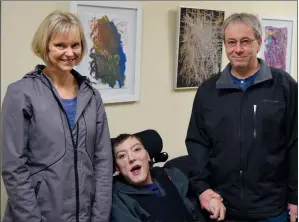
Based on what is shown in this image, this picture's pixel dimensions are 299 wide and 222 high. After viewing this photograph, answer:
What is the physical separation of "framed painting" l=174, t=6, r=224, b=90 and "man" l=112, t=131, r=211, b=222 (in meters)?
0.97

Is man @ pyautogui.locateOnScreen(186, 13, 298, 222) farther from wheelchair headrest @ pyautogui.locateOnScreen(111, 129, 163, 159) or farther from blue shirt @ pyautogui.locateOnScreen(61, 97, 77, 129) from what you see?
blue shirt @ pyautogui.locateOnScreen(61, 97, 77, 129)

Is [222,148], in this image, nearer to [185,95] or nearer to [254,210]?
[254,210]

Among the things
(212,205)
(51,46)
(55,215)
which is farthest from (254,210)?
A: (51,46)

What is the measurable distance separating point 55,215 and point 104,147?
0.32m

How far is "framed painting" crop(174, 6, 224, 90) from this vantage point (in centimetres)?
276

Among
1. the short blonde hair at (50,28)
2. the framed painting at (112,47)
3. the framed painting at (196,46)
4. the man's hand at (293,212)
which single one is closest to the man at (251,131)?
the man's hand at (293,212)

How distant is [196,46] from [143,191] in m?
1.29

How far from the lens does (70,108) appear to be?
1.56 m

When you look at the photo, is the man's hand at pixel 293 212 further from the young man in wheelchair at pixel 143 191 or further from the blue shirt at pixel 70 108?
the blue shirt at pixel 70 108

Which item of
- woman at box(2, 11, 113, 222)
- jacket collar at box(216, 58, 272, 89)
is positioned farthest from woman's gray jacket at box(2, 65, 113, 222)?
jacket collar at box(216, 58, 272, 89)

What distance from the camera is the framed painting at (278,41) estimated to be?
328 centimetres

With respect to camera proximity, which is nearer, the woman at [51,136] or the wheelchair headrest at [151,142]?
the woman at [51,136]

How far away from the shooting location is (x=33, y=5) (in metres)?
2.16

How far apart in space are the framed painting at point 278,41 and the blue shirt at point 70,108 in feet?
6.90
